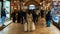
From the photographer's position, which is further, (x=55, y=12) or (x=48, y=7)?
(x=48, y=7)

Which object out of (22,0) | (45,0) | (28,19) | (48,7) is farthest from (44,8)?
(28,19)

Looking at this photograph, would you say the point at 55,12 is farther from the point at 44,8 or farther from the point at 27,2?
the point at 27,2

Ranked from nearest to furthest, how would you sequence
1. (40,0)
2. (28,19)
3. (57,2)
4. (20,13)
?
(28,19) < (20,13) < (57,2) < (40,0)

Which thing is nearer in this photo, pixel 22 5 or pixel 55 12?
pixel 55 12

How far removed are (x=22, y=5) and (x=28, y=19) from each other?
11184 mm

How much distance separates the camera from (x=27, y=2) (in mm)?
Answer: 24000

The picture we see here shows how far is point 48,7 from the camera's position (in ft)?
72.8

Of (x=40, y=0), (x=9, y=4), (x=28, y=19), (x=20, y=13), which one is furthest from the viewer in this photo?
(x=40, y=0)

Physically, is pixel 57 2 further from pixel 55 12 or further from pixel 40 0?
pixel 40 0

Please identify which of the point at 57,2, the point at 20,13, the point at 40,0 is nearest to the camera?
the point at 20,13

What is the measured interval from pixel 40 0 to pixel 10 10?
478 cm

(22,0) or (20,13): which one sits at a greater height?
(22,0)

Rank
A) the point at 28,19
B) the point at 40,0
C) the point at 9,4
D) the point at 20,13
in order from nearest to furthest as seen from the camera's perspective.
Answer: the point at 28,19
the point at 20,13
the point at 9,4
the point at 40,0

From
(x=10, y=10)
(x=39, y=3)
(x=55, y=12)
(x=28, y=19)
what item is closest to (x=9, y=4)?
(x=10, y=10)
